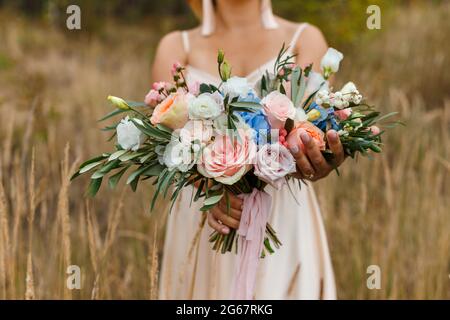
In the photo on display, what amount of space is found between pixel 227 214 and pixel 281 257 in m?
0.53

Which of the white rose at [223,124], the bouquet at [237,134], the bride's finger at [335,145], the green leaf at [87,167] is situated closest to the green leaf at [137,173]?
the bouquet at [237,134]

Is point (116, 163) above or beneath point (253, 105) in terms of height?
beneath

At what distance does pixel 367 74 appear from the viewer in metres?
4.73

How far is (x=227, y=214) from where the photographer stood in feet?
5.14

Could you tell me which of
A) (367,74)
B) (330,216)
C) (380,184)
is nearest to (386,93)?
(367,74)

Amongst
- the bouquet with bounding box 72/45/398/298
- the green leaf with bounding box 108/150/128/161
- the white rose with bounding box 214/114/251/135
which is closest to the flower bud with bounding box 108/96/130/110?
the bouquet with bounding box 72/45/398/298

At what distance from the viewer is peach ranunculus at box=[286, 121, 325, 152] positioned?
1375 millimetres

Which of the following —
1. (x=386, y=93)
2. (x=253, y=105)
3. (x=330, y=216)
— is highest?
(x=386, y=93)

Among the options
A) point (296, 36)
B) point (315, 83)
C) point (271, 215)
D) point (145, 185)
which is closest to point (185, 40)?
point (296, 36)

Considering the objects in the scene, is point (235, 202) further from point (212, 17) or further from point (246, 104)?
point (212, 17)

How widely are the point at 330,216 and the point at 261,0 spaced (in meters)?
1.28

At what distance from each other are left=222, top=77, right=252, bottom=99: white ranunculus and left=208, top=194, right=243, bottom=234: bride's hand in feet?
1.09

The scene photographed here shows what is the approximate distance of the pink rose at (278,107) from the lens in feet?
4.35
